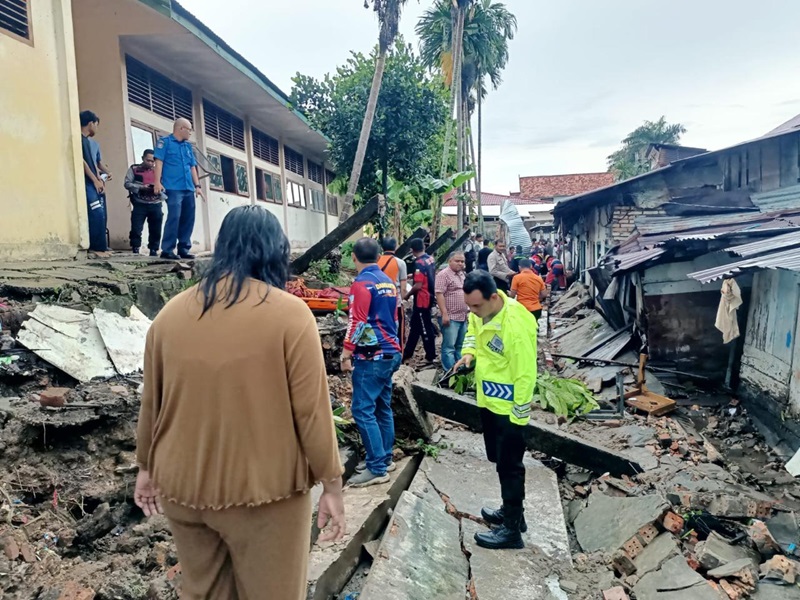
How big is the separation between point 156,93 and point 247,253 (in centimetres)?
879

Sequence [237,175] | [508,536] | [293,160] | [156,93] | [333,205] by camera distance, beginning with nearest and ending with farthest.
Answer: [508,536], [156,93], [237,175], [293,160], [333,205]

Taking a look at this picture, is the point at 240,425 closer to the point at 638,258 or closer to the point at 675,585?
the point at 675,585

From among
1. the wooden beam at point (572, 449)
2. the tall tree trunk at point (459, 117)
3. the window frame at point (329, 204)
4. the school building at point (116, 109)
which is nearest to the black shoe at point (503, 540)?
the wooden beam at point (572, 449)

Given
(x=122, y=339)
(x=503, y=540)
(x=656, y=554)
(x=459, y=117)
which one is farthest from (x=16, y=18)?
(x=459, y=117)

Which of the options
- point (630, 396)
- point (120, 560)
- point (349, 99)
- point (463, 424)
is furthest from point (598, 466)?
point (349, 99)

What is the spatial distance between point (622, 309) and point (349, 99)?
823cm

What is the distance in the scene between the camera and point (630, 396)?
7766 mm

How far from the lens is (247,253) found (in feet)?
5.94

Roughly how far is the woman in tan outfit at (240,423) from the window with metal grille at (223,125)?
10216mm

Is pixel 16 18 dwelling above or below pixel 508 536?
above

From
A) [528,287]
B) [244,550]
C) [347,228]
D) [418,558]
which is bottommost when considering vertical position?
[418,558]

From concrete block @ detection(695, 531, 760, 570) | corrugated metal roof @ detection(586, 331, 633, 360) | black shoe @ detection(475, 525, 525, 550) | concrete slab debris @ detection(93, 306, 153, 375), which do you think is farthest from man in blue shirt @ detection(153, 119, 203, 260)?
corrugated metal roof @ detection(586, 331, 633, 360)

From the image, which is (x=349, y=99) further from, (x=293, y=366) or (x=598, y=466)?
(x=293, y=366)

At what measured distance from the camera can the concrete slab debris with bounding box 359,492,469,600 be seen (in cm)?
300
